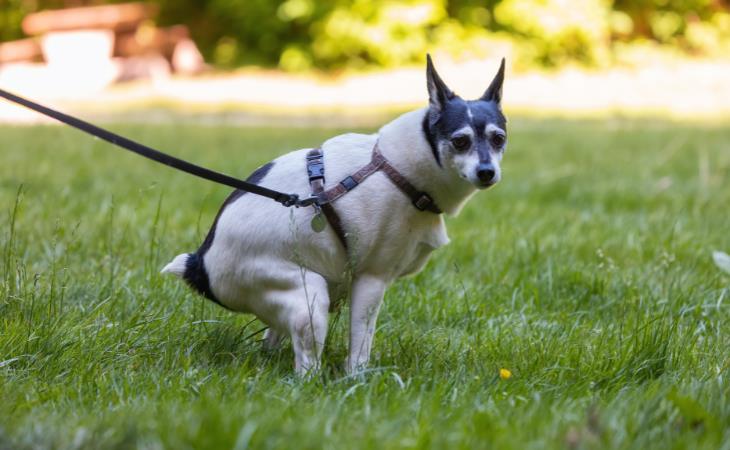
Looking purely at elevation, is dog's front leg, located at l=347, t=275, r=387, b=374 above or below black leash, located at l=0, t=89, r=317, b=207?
below

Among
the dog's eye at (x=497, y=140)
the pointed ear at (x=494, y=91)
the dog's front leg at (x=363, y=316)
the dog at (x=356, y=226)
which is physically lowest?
the dog's front leg at (x=363, y=316)

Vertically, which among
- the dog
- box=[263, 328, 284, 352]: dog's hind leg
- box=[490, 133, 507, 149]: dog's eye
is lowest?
box=[263, 328, 284, 352]: dog's hind leg

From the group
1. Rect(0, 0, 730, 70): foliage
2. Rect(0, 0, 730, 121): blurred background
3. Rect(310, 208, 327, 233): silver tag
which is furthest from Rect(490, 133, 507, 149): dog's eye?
Rect(0, 0, 730, 70): foliage

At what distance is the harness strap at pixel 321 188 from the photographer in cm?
240

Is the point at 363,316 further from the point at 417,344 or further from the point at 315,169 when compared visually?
the point at 315,169

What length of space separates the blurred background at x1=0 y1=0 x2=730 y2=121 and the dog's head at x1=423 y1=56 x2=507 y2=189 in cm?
971

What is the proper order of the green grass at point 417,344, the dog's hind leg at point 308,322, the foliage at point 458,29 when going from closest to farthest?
the green grass at point 417,344 < the dog's hind leg at point 308,322 < the foliage at point 458,29

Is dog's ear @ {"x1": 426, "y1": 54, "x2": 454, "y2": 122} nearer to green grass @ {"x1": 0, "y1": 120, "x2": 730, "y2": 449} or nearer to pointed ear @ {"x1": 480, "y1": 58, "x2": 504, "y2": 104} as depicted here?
pointed ear @ {"x1": 480, "y1": 58, "x2": 504, "y2": 104}

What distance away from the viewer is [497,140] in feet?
7.97

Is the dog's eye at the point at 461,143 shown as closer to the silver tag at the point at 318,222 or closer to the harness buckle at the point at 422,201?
the harness buckle at the point at 422,201

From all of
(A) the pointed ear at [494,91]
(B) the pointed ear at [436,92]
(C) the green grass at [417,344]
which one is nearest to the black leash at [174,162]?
(C) the green grass at [417,344]

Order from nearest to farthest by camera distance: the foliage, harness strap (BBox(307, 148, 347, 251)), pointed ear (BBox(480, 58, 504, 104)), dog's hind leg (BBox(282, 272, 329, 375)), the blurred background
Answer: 1. dog's hind leg (BBox(282, 272, 329, 375))
2. harness strap (BBox(307, 148, 347, 251))
3. pointed ear (BBox(480, 58, 504, 104))
4. the blurred background
5. the foliage

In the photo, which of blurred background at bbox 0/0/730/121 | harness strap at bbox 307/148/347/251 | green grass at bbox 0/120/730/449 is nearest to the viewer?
green grass at bbox 0/120/730/449

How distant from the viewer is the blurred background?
13.4 meters
